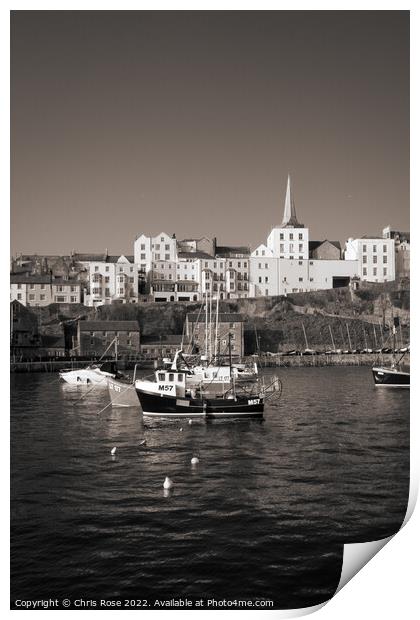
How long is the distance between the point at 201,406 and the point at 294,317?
2074 cm

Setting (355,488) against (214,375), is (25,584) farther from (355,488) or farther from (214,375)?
(214,375)

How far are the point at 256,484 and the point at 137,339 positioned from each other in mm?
21111

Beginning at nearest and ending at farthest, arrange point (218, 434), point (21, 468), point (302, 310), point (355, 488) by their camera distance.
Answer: point (355, 488)
point (21, 468)
point (218, 434)
point (302, 310)

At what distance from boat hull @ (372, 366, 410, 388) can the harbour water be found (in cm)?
746

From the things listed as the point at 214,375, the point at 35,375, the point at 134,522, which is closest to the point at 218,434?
the point at 214,375

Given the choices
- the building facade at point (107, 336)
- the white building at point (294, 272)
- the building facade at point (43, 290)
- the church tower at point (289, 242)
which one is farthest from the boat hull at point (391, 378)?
the building facade at point (107, 336)

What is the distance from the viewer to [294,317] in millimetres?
32625

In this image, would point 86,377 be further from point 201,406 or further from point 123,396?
point 201,406

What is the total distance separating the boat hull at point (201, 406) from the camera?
12.5m

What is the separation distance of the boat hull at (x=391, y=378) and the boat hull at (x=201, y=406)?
7493mm

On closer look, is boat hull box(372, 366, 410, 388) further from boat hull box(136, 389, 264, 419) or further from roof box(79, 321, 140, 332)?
roof box(79, 321, 140, 332)

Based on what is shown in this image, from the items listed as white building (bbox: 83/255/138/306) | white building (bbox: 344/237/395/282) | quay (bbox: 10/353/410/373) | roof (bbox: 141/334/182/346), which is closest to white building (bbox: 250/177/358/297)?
white building (bbox: 344/237/395/282)

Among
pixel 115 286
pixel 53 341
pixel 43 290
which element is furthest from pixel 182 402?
pixel 115 286

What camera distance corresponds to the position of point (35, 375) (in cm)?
2309
